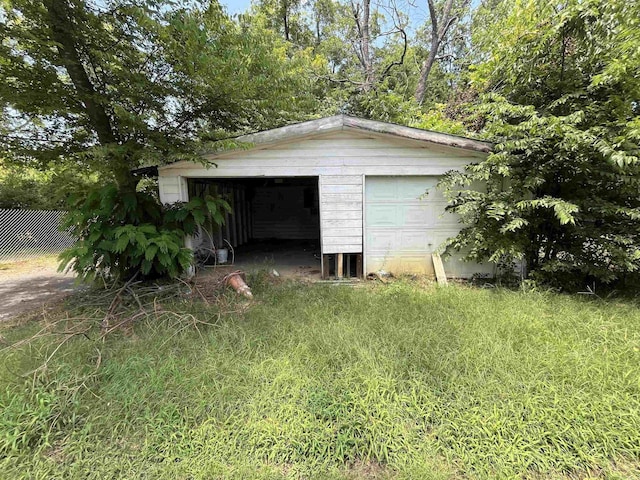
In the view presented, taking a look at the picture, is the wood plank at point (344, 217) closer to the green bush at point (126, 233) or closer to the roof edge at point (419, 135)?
the roof edge at point (419, 135)

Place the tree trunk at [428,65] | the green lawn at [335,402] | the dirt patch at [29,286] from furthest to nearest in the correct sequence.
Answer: the tree trunk at [428,65], the dirt patch at [29,286], the green lawn at [335,402]

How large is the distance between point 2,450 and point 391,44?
21.5 meters

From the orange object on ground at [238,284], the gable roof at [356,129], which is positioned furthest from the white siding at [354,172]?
the orange object on ground at [238,284]

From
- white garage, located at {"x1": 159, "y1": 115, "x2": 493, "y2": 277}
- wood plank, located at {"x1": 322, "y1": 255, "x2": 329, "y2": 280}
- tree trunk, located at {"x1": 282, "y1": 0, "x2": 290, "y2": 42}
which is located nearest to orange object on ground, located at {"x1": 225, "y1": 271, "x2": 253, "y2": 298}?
wood plank, located at {"x1": 322, "y1": 255, "x2": 329, "y2": 280}

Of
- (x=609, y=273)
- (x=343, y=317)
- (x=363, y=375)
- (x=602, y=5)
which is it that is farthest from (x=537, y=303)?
(x=602, y=5)

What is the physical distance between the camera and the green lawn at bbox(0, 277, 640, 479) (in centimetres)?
184

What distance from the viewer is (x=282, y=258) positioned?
8180 mm

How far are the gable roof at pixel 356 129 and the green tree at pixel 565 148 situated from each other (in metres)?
0.45

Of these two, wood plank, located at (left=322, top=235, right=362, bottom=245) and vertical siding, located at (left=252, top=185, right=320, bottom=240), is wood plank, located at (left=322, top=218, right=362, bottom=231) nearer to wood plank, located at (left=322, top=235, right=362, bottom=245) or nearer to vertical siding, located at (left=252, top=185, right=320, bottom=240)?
wood plank, located at (left=322, top=235, right=362, bottom=245)

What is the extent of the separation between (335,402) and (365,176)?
14.3ft

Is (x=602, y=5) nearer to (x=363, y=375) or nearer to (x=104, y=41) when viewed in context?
(x=363, y=375)

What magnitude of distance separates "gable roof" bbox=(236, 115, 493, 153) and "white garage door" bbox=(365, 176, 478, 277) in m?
0.77

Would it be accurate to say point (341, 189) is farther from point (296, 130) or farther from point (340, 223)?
point (296, 130)

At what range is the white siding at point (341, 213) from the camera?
5688 mm
